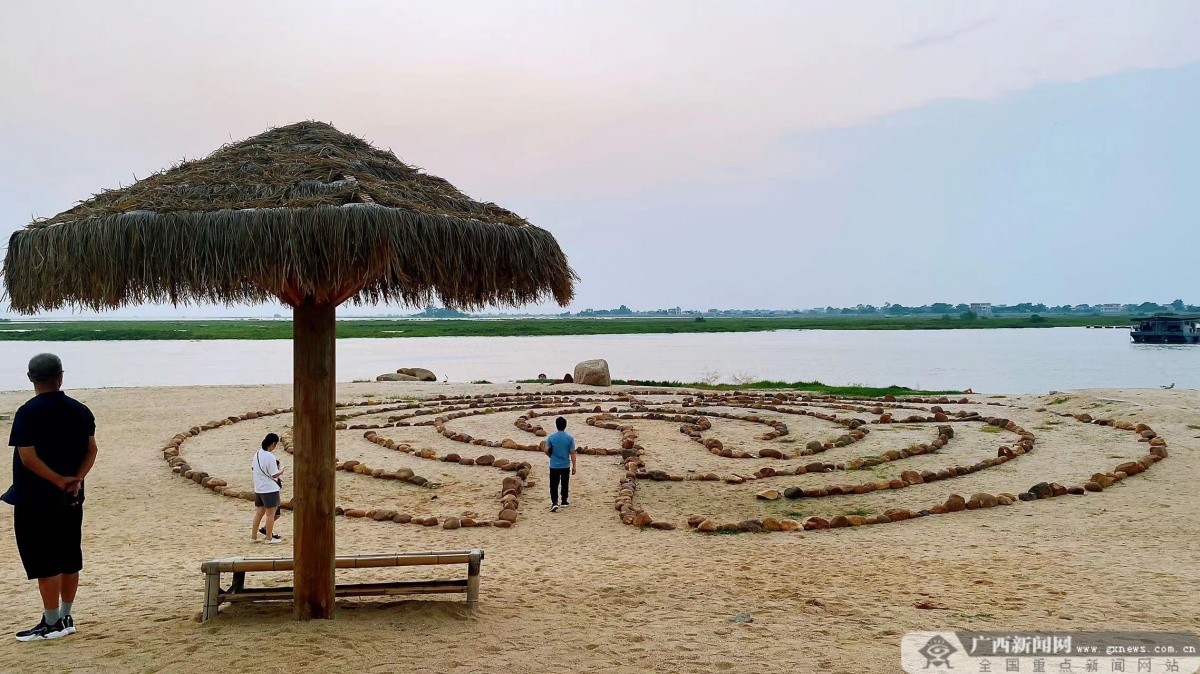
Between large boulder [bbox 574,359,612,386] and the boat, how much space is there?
2238 inches

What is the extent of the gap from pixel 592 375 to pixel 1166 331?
61500 mm

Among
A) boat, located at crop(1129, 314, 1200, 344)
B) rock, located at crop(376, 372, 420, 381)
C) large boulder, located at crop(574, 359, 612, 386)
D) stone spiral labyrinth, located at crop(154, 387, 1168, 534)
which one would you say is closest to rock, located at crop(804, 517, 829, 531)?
stone spiral labyrinth, located at crop(154, 387, 1168, 534)

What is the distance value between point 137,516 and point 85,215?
18.5 feet

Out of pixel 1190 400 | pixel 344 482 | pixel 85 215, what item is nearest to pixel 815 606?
pixel 85 215

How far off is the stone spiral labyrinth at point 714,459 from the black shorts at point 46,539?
4.13 meters

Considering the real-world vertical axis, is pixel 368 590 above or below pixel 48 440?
below

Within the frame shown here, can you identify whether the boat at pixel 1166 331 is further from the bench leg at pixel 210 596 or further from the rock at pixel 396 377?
the bench leg at pixel 210 596

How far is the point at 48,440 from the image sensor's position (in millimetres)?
5062

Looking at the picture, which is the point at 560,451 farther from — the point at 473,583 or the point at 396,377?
the point at 396,377

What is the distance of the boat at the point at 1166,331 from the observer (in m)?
65.0

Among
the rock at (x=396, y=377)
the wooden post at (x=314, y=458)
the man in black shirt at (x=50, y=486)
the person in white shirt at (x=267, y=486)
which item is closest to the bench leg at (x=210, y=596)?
the wooden post at (x=314, y=458)

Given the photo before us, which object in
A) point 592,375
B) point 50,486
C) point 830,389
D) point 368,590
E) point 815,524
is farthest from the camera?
point 592,375

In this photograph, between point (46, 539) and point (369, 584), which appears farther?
point (369, 584)

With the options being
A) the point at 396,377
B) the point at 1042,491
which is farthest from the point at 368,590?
the point at 396,377
